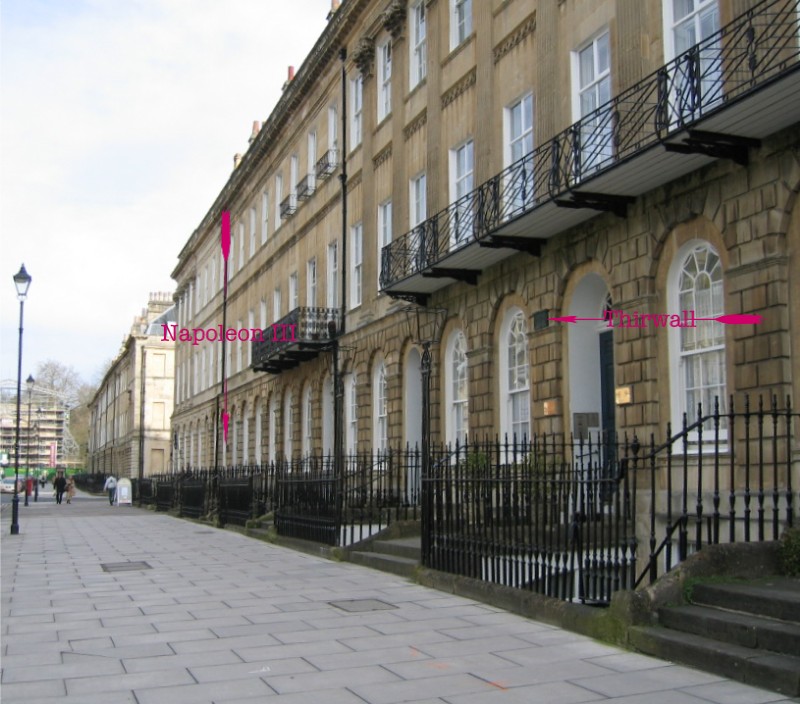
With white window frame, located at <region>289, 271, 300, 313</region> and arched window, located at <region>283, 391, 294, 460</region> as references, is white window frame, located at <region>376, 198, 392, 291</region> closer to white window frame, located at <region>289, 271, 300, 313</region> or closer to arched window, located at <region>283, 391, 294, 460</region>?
white window frame, located at <region>289, 271, 300, 313</region>

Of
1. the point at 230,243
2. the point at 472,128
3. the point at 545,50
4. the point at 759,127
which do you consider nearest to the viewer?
the point at 759,127

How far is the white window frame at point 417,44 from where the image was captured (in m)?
21.8

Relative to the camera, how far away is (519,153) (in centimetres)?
1727

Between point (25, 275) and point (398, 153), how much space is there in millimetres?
10600

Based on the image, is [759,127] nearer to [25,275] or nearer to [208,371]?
[25,275]

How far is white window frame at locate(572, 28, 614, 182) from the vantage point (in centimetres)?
1355

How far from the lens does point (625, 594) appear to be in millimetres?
7277

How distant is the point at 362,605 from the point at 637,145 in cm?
688

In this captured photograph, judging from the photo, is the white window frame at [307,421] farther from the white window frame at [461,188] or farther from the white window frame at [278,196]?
the white window frame at [461,188]

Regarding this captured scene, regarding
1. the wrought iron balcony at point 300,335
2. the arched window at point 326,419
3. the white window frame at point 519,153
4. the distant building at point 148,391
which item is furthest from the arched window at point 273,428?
the distant building at point 148,391

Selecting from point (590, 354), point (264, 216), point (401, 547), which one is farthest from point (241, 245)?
point (401, 547)

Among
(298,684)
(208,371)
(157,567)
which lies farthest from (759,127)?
(208,371)

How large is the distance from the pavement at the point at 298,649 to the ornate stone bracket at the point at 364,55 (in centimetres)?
1623

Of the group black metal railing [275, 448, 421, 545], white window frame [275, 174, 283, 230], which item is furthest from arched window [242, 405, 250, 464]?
black metal railing [275, 448, 421, 545]
